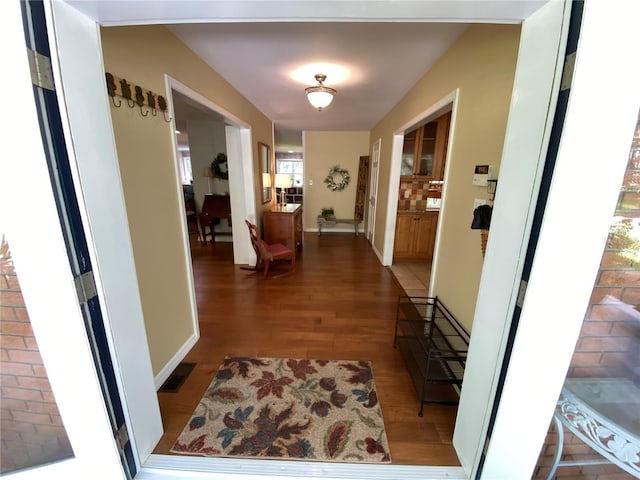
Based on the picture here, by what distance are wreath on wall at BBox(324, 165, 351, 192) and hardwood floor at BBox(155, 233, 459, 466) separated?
2.48 m

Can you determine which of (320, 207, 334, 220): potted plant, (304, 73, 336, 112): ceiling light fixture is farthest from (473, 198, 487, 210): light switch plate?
(320, 207, 334, 220): potted plant

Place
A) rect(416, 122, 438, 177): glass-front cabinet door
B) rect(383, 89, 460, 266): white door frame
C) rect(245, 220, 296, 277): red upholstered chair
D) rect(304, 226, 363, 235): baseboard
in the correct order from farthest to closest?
rect(304, 226, 363, 235): baseboard < rect(416, 122, 438, 177): glass-front cabinet door < rect(245, 220, 296, 277): red upholstered chair < rect(383, 89, 460, 266): white door frame

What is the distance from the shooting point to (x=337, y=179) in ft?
19.9

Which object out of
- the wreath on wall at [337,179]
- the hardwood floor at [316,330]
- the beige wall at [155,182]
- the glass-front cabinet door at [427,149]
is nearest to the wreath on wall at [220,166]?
the hardwood floor at [316,330]

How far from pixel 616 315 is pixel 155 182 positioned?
2398mm

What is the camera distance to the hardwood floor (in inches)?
56.3

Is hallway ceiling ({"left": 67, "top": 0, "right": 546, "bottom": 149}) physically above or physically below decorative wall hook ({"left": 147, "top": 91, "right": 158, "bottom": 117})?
above

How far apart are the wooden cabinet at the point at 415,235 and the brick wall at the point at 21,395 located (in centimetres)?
400

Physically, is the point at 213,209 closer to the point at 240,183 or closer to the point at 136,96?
the point at 240,183

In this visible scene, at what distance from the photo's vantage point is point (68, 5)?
2.62 feet

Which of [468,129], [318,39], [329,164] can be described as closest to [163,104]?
[318,39]

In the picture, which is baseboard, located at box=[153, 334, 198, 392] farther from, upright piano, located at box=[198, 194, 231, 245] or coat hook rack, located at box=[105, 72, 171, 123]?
upright piano, located at box=[198, 194, 231, 245]

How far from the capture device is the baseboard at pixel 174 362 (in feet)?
5.51

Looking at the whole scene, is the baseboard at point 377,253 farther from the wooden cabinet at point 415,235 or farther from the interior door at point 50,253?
the interior door at point 50,253
